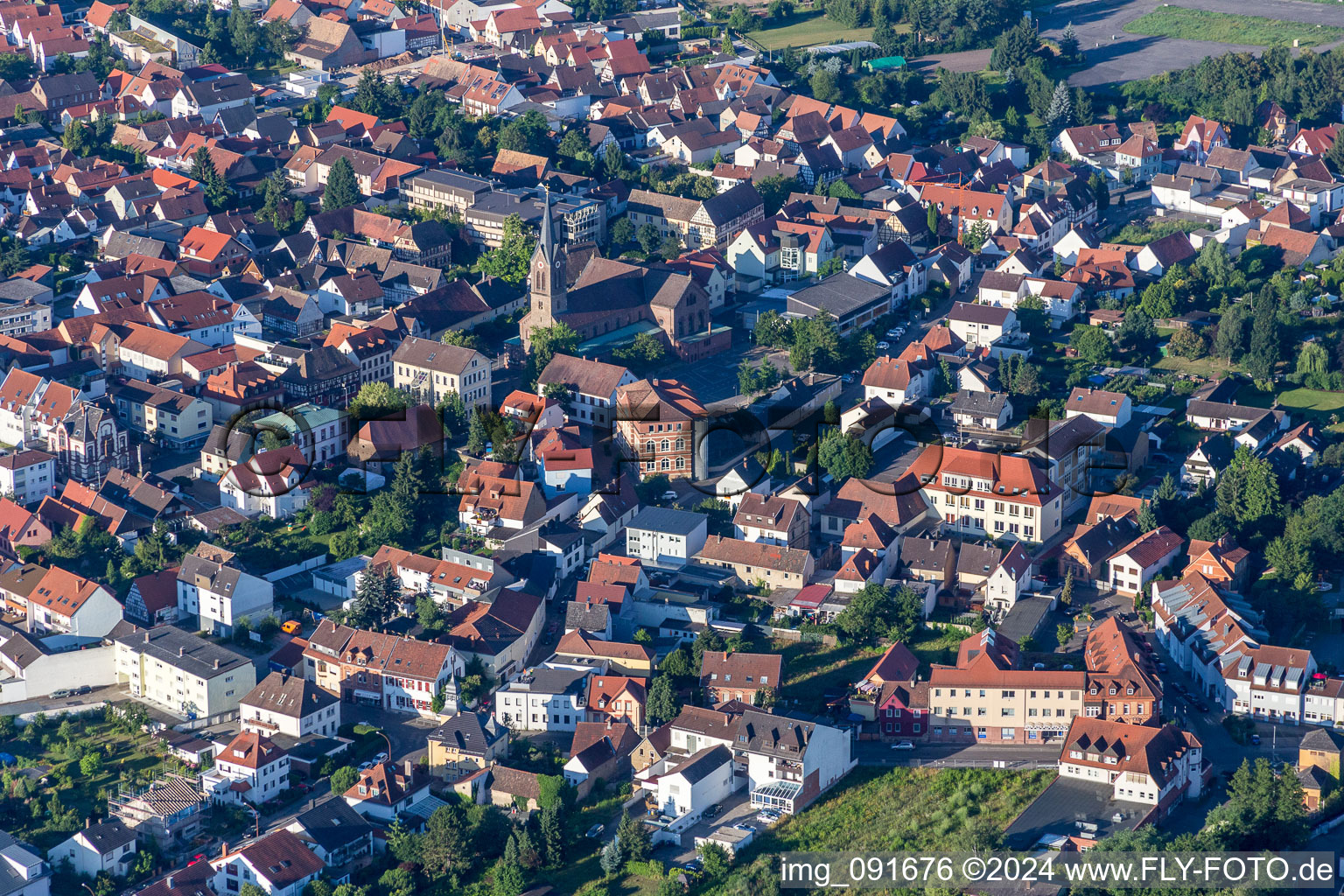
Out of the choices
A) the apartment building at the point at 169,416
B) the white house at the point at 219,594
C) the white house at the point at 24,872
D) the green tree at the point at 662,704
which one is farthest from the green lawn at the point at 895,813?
the apartment building at the point at 169,416

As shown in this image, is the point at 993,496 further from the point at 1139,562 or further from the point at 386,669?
the point at 386,669

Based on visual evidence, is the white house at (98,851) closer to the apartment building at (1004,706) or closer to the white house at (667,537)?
the white house at (667,537)

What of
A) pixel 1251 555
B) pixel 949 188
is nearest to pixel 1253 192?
pixel 949 188

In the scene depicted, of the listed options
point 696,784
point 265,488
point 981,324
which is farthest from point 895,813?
point 981,324

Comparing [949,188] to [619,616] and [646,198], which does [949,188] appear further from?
[619,616]

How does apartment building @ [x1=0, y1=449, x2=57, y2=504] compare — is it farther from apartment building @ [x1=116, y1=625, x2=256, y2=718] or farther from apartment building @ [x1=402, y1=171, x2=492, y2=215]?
apartment building @ [x1=402, y1=171, x2=492, y2=215]

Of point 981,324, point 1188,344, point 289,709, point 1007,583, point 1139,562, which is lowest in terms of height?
point 289,709

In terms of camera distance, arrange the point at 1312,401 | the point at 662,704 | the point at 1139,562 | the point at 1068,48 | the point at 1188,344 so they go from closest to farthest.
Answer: the point at 662,704 < the point at 1139,562 < the point at 1312,401 < the point at 1188,344 < the point at 1068,48
